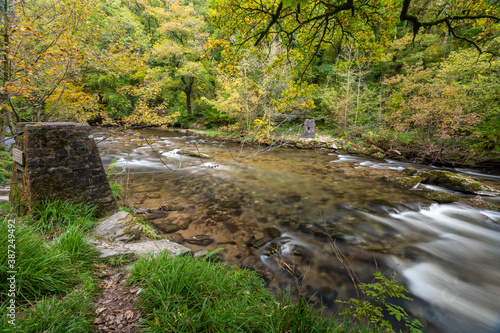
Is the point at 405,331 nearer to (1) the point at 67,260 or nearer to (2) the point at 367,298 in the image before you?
(2) the point at 367,298

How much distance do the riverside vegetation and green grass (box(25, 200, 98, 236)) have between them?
641 mm

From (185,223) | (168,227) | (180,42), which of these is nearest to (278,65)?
(185,223)

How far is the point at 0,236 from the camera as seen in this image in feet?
5.07

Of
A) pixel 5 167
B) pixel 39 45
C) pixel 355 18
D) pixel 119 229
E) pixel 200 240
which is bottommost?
pixel 200 240

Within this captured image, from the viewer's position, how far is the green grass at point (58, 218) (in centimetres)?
239

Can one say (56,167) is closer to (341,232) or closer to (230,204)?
(230,204)

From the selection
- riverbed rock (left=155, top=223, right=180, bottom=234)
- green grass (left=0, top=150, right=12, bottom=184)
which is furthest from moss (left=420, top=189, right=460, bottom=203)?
green grass (left=0, top=150, right=12, bottom=184)

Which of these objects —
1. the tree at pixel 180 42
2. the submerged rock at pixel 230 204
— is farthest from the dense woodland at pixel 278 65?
the submerged rock at pixel 230 204

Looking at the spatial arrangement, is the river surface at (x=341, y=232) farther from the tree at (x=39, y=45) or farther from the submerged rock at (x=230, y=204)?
the tree at (x=39, y=45)

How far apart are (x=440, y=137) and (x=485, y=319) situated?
843 cm

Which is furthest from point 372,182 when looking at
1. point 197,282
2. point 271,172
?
point 197,282

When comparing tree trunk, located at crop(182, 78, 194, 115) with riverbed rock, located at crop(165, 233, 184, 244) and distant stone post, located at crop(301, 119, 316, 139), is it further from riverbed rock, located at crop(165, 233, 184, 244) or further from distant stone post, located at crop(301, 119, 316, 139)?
riverbed rock, located at crop(165, 233, 184, 244)

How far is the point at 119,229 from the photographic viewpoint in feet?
8.87

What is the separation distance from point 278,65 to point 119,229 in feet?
14.1
